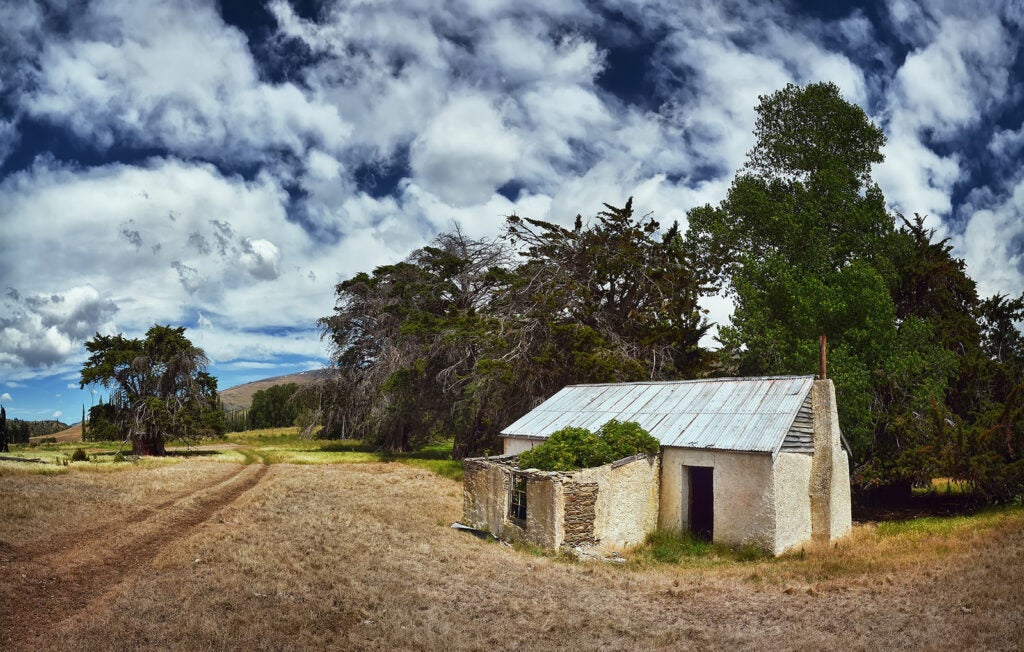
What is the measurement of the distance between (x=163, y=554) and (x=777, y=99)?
1268 inches

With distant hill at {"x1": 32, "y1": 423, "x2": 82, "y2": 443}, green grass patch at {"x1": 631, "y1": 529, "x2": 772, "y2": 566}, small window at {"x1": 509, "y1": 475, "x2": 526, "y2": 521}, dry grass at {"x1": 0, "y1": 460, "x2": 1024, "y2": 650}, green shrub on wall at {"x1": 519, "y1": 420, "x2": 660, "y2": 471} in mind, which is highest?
green shrub on wall at {"x1": 519, "y1": 420, "x2": 660, "y2": 471}

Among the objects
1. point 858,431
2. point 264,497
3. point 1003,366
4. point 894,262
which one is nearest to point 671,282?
point 894,262

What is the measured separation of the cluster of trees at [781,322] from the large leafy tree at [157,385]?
35.0 ft

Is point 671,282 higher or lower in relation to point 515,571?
higher

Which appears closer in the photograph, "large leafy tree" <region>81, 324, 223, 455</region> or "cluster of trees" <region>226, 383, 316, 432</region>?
"large leafy tree" <region>81, 324, 223, 455</region>

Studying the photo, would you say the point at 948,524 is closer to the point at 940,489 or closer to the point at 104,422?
the point at 940,489

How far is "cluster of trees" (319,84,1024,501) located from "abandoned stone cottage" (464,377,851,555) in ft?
23.3

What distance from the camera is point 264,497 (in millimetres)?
22094

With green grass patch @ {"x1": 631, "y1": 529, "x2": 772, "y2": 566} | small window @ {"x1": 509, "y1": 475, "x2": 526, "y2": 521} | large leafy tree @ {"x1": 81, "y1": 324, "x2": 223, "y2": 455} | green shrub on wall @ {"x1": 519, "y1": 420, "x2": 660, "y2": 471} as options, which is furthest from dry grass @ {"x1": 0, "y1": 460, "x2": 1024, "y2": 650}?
large leafy tree @ {"x1": 81, "y1": 324, "x2": 223, "y2": 455}

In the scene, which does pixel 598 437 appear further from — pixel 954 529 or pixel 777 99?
pixel 777 99

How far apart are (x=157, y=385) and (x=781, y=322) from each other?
37.4 metres

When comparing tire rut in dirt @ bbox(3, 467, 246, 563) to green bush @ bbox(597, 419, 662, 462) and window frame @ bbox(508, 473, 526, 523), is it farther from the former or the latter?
green bush @ bbox(597, 419, 662, 462)

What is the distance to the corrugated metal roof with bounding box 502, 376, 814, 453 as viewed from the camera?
17.6 m

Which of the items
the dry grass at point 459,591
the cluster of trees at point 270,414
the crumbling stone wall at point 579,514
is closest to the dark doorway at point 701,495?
the dry grass at point 459,591
